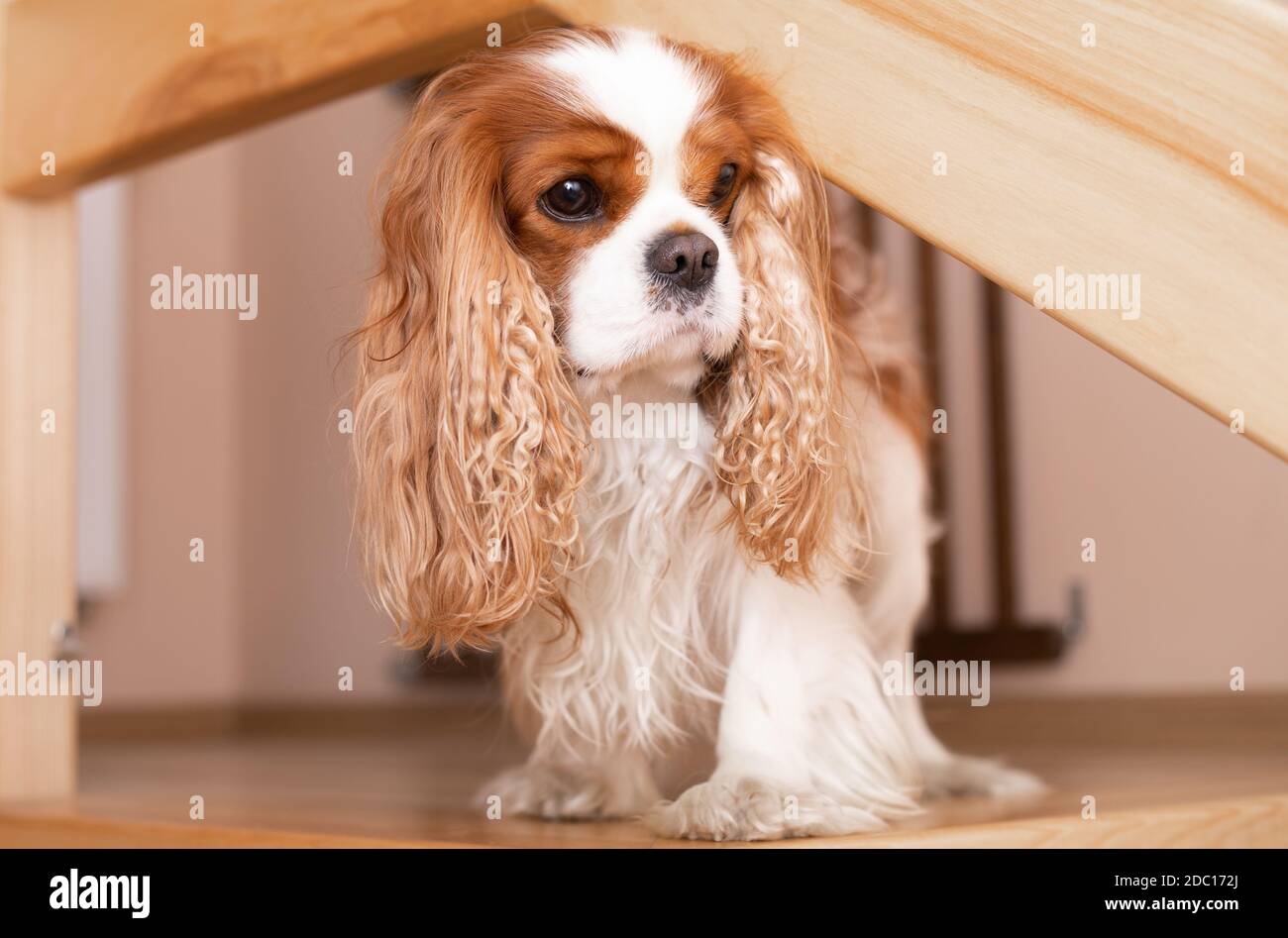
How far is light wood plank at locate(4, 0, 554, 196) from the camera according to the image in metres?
1.61

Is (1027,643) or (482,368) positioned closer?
(482,368)

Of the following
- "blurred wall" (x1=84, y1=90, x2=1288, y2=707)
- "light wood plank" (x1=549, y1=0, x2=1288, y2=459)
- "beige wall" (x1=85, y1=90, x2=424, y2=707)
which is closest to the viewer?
"light wood plank" (x1=549, y1=0, x2=1288, y2=459)

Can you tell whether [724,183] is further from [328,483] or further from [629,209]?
[328,483]

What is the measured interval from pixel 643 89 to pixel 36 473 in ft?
3.66

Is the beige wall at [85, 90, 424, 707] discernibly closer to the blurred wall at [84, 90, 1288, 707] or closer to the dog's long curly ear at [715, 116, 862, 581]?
the blurred wall at [84, 90, 1288, 707]

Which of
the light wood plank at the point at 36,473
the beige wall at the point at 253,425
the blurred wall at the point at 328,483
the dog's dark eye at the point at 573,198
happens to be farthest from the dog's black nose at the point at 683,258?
the beige wall at the point at 253,425

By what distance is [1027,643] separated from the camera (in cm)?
324

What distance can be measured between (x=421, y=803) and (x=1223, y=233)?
125 cm

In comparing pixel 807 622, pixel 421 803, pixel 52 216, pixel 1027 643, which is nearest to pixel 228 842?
pixel 421 803

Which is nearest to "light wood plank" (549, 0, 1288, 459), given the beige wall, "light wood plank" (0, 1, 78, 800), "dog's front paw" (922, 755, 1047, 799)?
"dog's front paw" (922, 755, 1047, 799)

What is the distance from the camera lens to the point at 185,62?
1.81 m

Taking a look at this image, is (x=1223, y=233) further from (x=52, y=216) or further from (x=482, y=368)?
(x=52, y=216)

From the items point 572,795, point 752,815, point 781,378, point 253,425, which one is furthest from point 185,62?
point 253,425

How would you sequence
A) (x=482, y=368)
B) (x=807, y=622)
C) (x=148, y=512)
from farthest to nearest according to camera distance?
(x=148, y=512), (x=807, y=622), (x=482, y=368)
